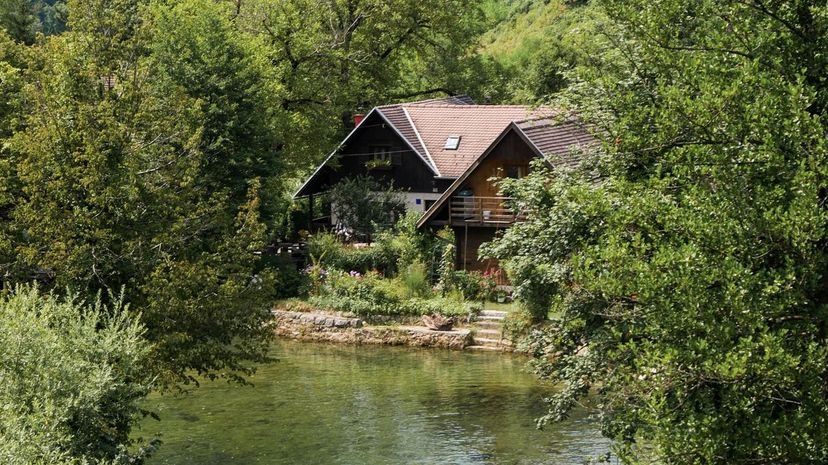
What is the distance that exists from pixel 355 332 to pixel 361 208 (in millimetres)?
8526

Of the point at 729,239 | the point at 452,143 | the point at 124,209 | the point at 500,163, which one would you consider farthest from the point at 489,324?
the point at 729,239

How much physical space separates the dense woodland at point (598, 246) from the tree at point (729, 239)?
0.04 metres

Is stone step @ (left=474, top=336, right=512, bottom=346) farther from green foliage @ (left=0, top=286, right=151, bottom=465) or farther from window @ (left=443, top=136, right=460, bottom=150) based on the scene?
green foliage @ (left=0, top=286, right=151, bottom=465)

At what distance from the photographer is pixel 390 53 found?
5762cm

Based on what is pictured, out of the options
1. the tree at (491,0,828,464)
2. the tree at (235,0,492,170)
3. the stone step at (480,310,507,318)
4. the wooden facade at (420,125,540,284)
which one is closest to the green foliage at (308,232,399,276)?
the wooden facade at (420,125,540,284)

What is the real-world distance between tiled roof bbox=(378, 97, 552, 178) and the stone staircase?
9513 millimetres

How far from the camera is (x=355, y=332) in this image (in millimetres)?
38031

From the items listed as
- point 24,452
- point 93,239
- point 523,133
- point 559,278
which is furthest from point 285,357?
point 24,452

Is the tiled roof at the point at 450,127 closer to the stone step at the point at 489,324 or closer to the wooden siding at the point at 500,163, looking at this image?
the wooden siding at the point at 500,163

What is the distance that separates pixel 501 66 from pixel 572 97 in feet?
132

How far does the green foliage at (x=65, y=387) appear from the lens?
16359 millimetres

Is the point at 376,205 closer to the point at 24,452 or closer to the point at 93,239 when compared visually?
the point at 93,239

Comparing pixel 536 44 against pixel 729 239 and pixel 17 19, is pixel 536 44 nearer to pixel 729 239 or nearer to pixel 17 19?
pixel 17 19

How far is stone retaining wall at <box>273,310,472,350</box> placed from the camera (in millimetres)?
36688
